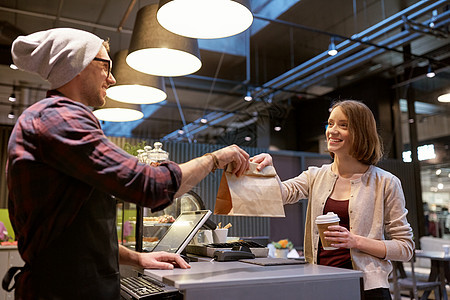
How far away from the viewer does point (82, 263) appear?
109cm

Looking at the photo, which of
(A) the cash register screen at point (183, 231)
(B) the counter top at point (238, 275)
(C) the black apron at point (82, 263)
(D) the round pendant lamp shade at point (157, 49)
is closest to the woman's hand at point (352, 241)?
(B) the counter top at point (238, 275)

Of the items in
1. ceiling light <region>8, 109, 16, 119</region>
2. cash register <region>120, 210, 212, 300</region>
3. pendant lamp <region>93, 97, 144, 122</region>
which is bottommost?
cash register <region>120, 210, 212, 300</region>

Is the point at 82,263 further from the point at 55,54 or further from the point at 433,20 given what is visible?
the point at 433,20

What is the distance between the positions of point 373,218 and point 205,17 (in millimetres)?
1356

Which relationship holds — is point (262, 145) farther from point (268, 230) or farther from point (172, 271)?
point (172, 271)

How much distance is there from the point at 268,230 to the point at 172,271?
6.50 metres

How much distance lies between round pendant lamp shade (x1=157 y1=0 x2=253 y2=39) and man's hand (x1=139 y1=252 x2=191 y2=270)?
127cm

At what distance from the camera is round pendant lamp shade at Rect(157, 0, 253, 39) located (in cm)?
217

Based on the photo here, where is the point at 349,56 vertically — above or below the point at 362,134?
above

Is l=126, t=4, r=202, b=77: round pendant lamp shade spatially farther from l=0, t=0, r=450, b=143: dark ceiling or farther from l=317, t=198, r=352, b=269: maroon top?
l=0, t=0, r=450, b=143: dark ceiling

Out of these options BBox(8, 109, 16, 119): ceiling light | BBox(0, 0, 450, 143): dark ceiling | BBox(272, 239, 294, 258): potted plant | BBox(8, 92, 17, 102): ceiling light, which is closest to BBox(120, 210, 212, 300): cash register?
BBox(272, 239, 294, 258): potted plant

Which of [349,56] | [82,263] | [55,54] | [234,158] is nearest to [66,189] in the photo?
[82,263]

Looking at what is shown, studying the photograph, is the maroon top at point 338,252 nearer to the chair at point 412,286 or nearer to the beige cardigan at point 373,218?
the beige cardigan at point 373,218

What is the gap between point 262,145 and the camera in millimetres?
10500
